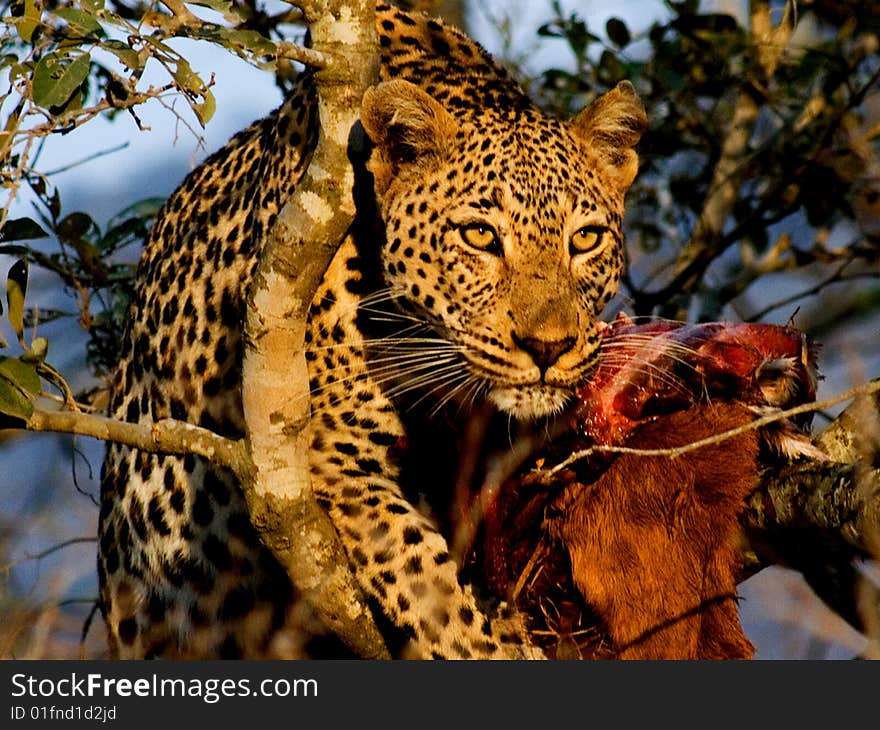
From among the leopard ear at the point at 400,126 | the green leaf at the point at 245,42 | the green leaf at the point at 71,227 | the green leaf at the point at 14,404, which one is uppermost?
the green leaf at the point at 245,42

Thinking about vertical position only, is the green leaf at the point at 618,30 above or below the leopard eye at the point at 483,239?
above

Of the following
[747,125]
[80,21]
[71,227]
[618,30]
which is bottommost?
[71,227]

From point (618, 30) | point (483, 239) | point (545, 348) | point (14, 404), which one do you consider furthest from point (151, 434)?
point (618, 30)

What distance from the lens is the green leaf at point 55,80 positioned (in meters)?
4.27

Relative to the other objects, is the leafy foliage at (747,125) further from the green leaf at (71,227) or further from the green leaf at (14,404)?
the green leaf at (14,404)

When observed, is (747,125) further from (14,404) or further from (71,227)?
(14,404)

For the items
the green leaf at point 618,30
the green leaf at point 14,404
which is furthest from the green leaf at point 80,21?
the green leaf at point 618,30

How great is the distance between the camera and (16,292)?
485cm

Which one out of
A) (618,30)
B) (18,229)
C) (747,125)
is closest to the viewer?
(18,229)

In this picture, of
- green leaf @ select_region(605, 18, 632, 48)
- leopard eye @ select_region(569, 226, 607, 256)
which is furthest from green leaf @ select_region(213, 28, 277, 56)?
green leaf @ select_region(605, 18, 632, 48)

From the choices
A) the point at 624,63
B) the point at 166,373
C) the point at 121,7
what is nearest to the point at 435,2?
the point at 624,63

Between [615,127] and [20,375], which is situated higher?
[615,127]

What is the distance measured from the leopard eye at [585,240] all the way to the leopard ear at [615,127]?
1.50ft

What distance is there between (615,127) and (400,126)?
102 centimetres
